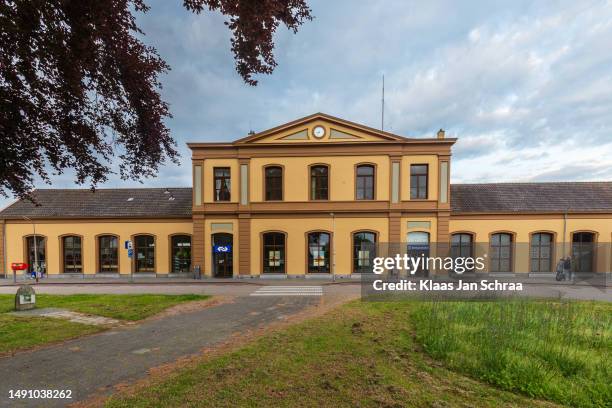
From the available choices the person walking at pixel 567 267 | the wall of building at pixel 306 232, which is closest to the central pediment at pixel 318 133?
the wall of building at pixel 306 232

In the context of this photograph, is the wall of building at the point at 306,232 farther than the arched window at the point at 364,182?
No

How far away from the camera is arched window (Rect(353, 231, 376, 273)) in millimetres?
16266

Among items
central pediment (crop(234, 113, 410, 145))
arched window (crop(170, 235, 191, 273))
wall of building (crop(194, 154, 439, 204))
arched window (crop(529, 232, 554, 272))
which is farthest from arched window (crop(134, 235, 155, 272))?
arched window (crop(529, 232, 554, 272))

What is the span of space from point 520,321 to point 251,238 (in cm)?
1342

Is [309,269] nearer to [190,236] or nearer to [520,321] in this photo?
[190,236]

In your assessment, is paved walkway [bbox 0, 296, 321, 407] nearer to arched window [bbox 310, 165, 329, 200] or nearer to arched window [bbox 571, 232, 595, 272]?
arched window [bbox 310, 165, 329, 200]

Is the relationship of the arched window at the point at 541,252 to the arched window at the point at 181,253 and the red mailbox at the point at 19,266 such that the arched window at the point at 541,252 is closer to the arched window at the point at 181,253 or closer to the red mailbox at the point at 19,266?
the arched window at the point at 181,253

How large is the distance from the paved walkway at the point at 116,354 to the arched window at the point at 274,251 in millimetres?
7938

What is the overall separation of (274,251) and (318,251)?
2.83 metres

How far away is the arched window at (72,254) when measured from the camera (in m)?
17.9

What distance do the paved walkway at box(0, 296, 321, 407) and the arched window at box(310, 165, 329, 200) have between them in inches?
358

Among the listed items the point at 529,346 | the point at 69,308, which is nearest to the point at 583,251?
the point at 529,346

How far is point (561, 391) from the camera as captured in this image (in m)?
3.71

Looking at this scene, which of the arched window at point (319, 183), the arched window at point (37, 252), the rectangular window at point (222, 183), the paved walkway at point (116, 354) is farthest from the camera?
the arched window at point (37, 252)
